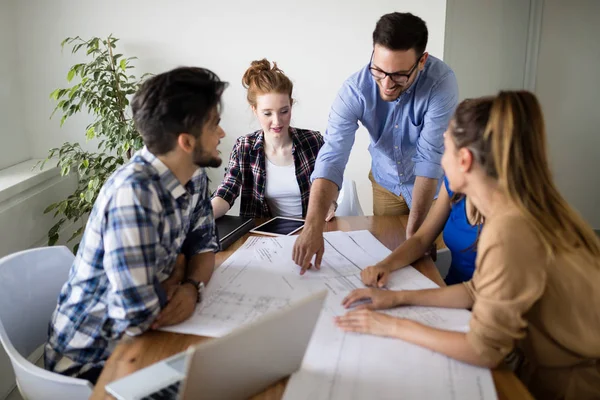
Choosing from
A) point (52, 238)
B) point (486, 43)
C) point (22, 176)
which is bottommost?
point (52, 238)

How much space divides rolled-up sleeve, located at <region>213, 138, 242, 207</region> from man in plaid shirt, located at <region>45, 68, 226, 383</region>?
0.81 m

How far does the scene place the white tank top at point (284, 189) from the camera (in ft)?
6.88

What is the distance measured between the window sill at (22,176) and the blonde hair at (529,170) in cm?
206

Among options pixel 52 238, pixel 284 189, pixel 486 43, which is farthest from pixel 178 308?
pixel 486 43

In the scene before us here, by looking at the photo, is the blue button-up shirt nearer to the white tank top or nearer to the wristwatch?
the white tank top

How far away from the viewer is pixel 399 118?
1.91m

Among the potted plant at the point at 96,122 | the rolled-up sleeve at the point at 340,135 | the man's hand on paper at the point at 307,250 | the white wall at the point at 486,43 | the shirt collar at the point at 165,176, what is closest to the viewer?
the shirt collar at the point at 165,176

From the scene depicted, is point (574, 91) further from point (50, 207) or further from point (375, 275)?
point (50, 207)

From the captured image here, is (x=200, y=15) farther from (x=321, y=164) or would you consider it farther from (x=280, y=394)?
(x=280, y=394)

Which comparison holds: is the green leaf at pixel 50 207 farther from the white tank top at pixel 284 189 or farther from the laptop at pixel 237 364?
the laptop at pixel 237 364

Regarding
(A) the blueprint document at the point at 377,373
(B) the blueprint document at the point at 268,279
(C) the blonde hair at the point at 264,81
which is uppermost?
(C) the blonde hair at the point at 264,81

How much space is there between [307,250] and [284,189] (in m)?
0.78

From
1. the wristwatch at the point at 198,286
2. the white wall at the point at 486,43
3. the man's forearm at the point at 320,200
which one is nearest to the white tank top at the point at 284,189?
the man's forearm at the point at 320,200

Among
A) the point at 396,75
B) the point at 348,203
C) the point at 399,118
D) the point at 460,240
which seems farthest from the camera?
the point at 348,203
